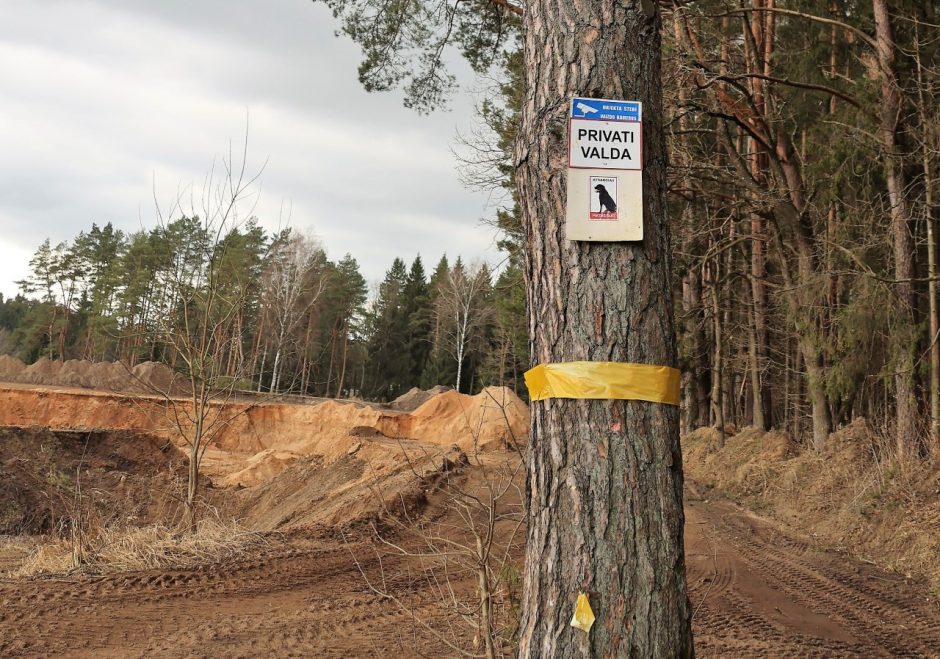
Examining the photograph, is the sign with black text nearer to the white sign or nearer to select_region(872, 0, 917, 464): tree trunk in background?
the white sign

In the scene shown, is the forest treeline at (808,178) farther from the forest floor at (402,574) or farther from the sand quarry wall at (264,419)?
the sand quarry wall at (264,419)

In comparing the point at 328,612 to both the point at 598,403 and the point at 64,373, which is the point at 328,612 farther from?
the point at 64,373

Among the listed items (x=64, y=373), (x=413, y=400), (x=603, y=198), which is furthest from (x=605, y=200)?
(x=64, y=373)

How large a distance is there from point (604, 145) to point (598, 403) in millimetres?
867

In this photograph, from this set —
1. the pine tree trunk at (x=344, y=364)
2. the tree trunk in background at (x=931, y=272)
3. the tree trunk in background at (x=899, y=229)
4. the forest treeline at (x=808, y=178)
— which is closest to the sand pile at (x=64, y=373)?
the pine tree trunk at (x=344, y=364)

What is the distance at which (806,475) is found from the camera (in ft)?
39.0

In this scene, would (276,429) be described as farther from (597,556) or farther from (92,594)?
(597,556)

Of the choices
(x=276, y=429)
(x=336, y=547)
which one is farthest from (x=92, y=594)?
(x=276, y=429)

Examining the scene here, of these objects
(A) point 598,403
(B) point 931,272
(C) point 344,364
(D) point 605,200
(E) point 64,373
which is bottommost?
(A) point 598,403

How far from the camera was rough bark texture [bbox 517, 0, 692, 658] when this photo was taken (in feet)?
6.96

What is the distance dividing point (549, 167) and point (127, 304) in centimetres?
4883

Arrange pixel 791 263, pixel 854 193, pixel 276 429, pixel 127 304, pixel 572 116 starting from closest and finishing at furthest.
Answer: pixel 572 116
pixel 854 193
pixel 791 263
pixel 276 429
pixel 127 304

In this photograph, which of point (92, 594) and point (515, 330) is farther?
point (515, 330)

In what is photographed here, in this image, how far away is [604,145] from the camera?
7.84 feet
